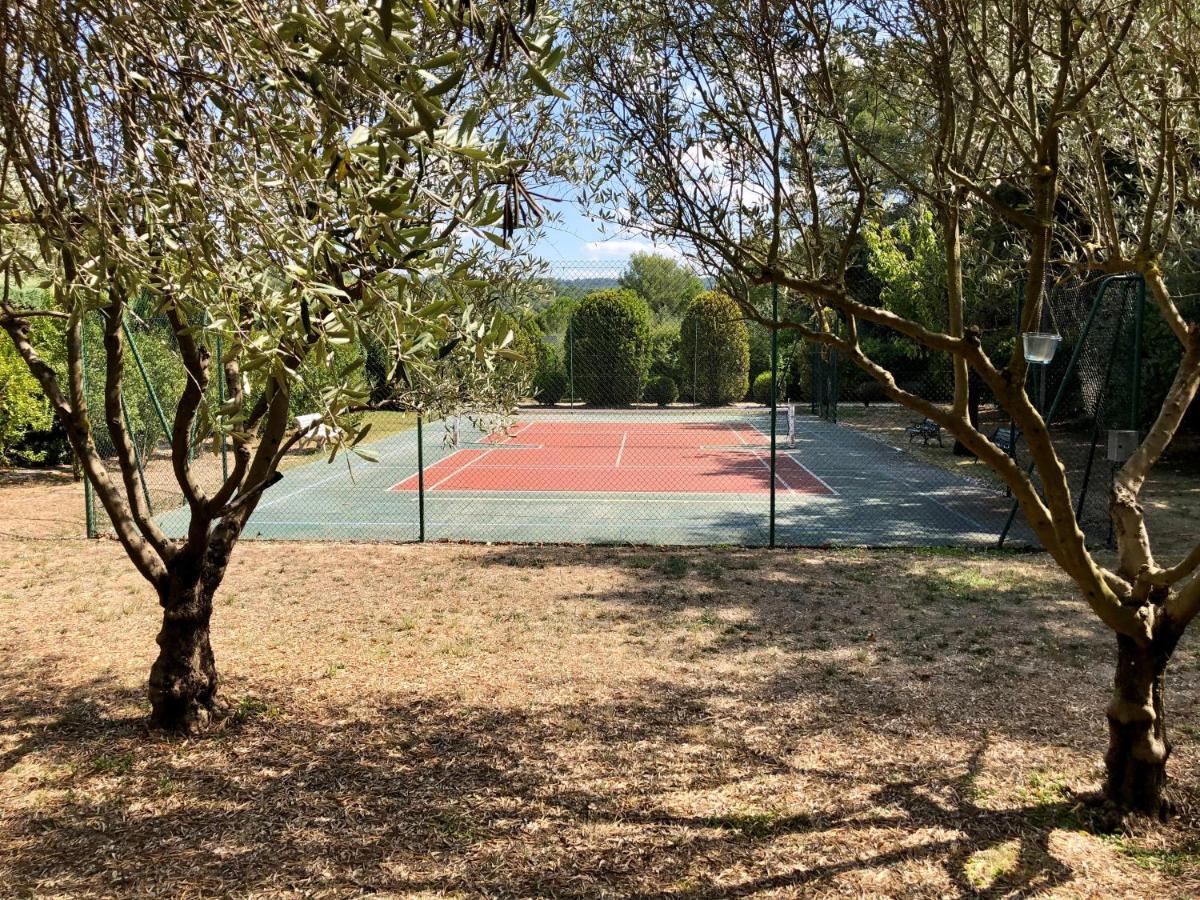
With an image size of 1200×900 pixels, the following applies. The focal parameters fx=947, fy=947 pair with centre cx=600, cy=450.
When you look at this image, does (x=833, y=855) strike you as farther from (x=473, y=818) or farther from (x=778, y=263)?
(x=778, y=263)

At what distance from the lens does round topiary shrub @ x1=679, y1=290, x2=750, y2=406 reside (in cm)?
3278

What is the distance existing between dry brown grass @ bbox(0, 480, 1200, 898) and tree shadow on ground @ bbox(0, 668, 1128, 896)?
2 centimetres

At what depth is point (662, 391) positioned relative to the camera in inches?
1321

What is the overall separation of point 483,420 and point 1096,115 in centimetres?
474

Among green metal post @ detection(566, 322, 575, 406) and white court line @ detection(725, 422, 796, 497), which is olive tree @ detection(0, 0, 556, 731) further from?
green metal post @ detection(566, 322, 575, 406)

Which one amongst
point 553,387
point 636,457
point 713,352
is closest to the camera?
point 636,457

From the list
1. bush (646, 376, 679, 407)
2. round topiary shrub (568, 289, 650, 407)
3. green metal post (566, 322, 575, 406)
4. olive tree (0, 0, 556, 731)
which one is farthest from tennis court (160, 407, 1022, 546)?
bush (646, 376, 679, 407)

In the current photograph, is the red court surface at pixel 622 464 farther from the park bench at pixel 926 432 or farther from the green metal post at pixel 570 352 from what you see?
the park bench at pixel 926 432

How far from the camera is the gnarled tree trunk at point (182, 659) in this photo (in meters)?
5.49

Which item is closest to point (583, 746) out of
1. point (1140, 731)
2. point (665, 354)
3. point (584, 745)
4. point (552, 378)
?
point (584, 745)

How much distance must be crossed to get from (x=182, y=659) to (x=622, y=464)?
14900 mm

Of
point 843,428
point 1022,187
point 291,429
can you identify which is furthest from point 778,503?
point 843,428

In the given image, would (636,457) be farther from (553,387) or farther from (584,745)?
(584,745)

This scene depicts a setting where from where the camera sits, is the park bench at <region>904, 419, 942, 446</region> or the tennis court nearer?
the tennis court
